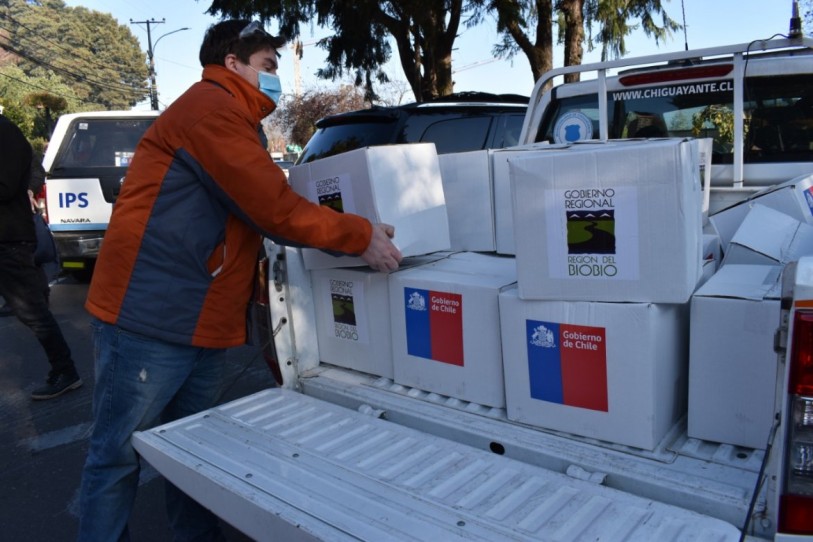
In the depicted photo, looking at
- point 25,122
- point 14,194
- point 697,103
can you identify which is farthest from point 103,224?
point 25,122

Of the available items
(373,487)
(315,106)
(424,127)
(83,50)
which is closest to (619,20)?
(424,127)

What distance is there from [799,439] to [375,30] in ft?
41.8

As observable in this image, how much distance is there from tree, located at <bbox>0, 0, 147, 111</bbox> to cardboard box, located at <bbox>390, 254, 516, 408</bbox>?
68.7m

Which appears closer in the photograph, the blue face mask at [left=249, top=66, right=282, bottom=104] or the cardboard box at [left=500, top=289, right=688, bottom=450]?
the cardboard box at [left=500, top=289, right=688, bottom=450]

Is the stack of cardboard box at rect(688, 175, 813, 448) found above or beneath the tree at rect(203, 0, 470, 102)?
beneath

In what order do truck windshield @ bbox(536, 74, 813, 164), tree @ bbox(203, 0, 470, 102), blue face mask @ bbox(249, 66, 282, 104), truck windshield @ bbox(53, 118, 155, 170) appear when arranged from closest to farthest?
blue face mask @ bbox(249, 66, 282, 104)
truck windshield @ bbox(536, 74, 813, 164)
truck windshield @ bbox(53, 118, 155, 170)
tree @ bbox(203, 0, 470, 102)

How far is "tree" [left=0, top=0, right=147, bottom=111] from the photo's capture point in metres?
68.3

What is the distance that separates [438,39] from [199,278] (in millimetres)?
10778

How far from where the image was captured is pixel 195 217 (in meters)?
2.17

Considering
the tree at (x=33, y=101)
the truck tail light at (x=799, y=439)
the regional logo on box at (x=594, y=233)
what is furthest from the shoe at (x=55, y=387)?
the tree at (x=33, y=101)

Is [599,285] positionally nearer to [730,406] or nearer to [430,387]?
[730,406]

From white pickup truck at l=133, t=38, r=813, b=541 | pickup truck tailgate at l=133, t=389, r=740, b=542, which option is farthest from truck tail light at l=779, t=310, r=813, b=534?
pickup truck tailgate at l=133, t=389, r=740, b=542

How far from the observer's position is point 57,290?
871 centimetres

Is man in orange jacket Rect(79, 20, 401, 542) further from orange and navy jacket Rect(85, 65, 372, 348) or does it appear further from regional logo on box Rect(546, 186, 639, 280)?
regional logo on box Rect(546, 186, 639, 280)
